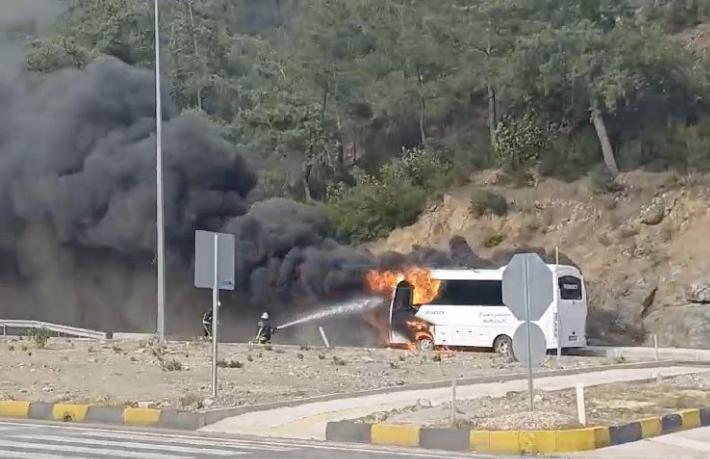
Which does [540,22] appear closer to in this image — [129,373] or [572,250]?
[572,250]

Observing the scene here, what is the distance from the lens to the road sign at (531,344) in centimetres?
1422

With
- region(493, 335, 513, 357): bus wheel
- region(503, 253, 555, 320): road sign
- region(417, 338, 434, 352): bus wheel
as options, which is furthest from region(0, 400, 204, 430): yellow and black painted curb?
region(417, 338, 434, 352): bus wheel

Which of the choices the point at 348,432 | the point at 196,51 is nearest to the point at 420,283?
the point at 348,432

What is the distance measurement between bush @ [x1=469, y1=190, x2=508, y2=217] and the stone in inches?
241

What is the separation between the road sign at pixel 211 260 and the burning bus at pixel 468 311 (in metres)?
15.0

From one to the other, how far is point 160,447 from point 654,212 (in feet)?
106

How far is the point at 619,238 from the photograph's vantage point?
4231 centimetres

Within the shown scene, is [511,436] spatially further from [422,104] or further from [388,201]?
[422,104]

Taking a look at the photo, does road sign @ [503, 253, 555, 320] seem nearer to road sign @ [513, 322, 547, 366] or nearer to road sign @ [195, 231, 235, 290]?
road sign @ [513, 322, 547, 366]

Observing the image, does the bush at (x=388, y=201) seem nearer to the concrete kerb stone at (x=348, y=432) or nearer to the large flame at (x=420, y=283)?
the large flame at (x=420, y=283)

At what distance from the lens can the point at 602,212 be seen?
43.9 meters

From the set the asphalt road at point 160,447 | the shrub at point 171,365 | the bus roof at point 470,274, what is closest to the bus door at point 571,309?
the bus roof at point 470,274

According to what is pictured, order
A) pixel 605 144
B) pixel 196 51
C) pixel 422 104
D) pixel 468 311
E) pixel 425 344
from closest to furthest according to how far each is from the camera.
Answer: pixel 468 311
pixel 425 344
pixel 605 144
pixel 422 104
pixel 196 51

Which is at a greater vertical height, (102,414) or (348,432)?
(102,414)
